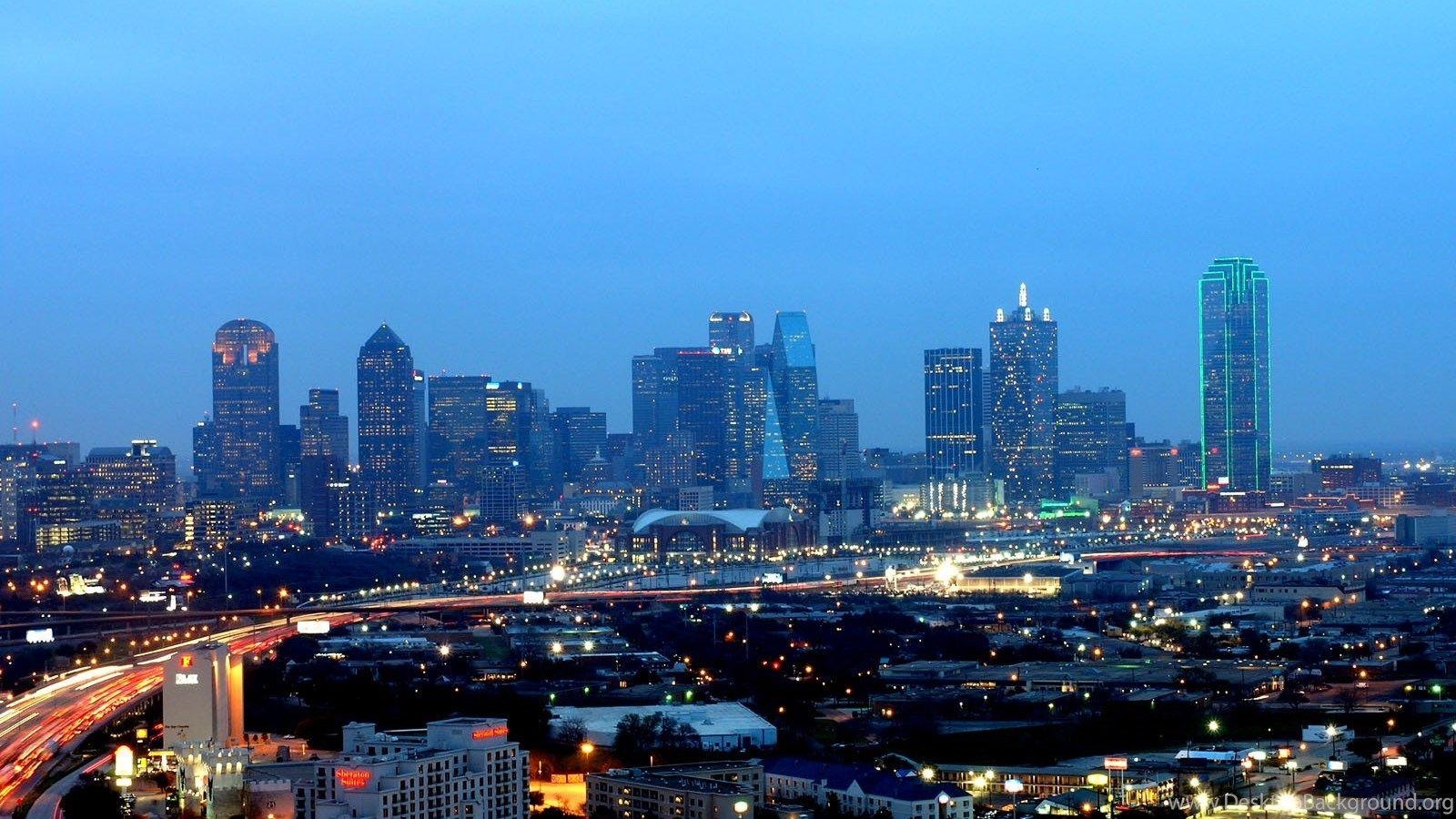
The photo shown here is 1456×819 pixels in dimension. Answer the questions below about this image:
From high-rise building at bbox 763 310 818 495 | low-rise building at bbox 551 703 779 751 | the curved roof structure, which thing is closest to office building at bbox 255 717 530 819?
low-rise building at bbox 551 703 779 751

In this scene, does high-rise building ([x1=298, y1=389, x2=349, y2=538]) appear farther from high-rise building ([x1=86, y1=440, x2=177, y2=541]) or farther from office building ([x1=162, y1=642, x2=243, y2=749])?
office building ([x1=162, y1=642, x2=243, y2=749])

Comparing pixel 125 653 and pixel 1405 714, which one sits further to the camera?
pixel 125 653

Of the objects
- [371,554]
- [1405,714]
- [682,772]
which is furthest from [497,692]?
[371,554]

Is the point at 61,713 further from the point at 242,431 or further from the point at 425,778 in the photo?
the point at 242,431

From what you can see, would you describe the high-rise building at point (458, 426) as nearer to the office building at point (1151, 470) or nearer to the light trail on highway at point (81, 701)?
the office building at point (1151, 470)

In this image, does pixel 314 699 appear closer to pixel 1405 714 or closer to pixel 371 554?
pixel 1405 714

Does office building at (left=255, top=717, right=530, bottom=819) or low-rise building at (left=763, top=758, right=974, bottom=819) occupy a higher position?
office building at (left=255, top=717, right=530, bottom=819)

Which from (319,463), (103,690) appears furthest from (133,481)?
(103,690)
